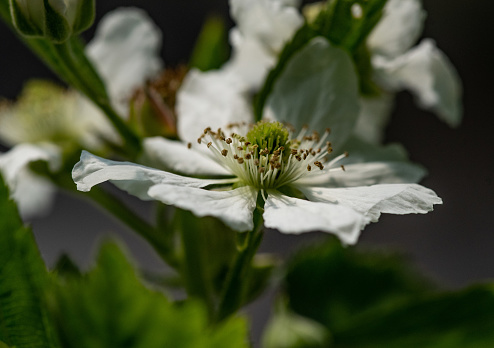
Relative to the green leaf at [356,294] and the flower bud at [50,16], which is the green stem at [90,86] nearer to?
the flower bud at [50,16]

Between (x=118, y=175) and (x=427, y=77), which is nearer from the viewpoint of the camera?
(x=118, y=175)

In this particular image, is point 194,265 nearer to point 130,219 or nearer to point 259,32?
point 130,219

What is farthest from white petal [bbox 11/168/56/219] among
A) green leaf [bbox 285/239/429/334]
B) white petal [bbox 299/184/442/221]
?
white petal [bbox 299/184/442/221]

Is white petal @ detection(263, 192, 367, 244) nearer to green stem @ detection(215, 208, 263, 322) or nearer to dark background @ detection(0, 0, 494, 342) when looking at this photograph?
green stem @ detection(215, 208, 263, 322)

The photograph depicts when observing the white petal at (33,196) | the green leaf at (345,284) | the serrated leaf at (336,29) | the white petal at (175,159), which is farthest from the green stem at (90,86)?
the green leaf at (345,284)

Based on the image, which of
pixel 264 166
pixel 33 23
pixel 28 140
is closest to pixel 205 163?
pixel 264 166

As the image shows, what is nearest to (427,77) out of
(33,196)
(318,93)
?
(318,93)

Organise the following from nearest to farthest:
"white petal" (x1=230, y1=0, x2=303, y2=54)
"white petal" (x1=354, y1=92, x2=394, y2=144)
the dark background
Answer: "white petal" (x1=230, y1=0, x2=303, y2=54) < "white petal" (x1=354, y1=92, x2=394, y2=144) < the dark background

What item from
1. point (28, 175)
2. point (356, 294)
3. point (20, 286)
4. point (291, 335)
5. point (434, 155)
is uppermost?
point (20, 286)
